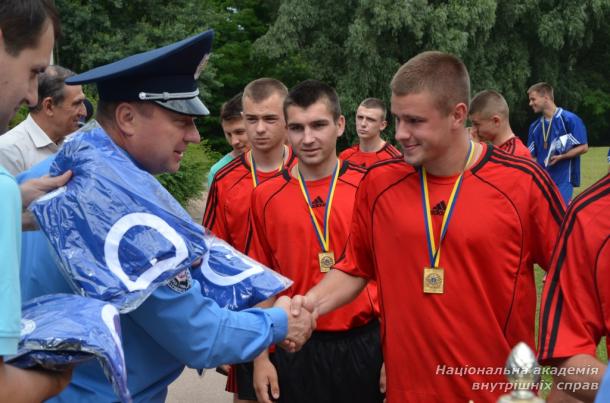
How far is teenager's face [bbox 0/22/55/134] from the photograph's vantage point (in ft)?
6.90

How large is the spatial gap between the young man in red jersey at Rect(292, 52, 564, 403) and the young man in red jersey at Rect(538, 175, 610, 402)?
71 centimetres

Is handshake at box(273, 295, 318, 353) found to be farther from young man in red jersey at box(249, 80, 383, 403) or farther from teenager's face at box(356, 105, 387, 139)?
teenager's face at box(356, 105, 387, 139)

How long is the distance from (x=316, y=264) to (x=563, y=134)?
34.8ft

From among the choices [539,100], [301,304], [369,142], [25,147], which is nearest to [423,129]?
[301,304]

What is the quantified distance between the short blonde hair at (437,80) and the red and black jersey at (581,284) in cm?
114

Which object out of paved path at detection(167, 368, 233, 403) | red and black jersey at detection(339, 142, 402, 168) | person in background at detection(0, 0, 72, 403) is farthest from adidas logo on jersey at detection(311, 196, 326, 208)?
red and black jersey at detection(339, 142, 402, 168)

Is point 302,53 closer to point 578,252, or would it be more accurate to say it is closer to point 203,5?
point 203,5

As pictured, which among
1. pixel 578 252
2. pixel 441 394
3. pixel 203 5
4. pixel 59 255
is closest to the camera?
pixel 59 255

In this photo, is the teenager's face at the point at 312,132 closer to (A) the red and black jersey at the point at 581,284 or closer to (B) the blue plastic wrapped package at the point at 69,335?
(A) the red and black jersey at the point at 581,284

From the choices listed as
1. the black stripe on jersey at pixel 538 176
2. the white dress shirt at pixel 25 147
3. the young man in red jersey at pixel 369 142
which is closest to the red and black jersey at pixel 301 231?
the black stripe on jersey at pixel 538 176

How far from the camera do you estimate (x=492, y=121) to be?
1023 centimetres

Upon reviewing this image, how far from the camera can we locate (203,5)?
111ft

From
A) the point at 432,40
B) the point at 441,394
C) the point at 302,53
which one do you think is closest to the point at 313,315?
the point at 441,394

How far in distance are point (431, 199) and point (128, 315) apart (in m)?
1.60
